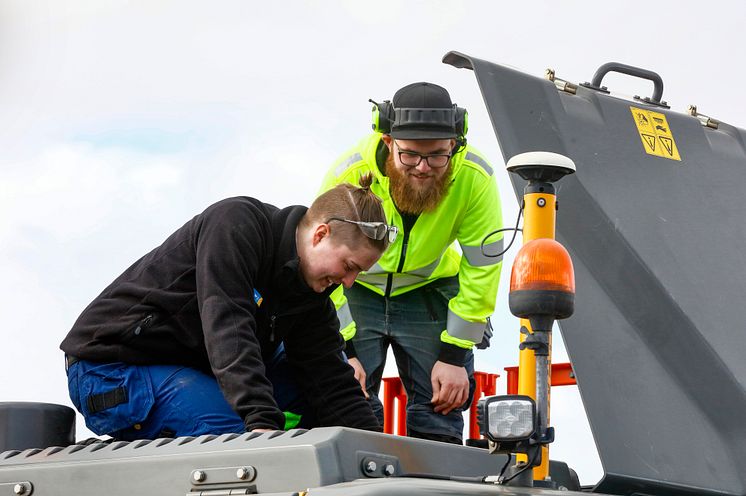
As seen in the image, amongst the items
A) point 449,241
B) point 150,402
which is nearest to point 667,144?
point 449,241

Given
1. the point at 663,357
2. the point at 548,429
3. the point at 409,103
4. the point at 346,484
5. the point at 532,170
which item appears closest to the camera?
the point at 346,484

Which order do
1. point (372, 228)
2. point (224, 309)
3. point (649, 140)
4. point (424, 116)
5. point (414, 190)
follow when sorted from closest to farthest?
point (224, 309), point (372, 228), point (649, 140), point (424, 116), point (414, 190)

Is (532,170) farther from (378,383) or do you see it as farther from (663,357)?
(378,383)

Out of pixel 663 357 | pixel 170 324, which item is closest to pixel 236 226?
pixel 170 324

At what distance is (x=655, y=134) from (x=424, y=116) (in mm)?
1033

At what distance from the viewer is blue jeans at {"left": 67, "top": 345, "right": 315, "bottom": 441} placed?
368 cm

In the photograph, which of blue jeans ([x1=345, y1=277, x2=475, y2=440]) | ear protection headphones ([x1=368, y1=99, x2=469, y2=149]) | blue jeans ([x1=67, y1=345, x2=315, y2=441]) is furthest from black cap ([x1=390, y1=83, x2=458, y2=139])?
blue jeans ([x1=67, y1=345, x2=315, y2=441])

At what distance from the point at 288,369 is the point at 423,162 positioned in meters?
1.09

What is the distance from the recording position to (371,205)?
3850 mm

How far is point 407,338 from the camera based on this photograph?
517 cm

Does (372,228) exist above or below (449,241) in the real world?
below

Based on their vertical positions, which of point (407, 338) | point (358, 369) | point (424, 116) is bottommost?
point (358, 369)

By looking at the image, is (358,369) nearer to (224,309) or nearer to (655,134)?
(224,309)

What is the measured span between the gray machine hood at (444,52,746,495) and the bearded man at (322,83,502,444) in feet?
3.42
